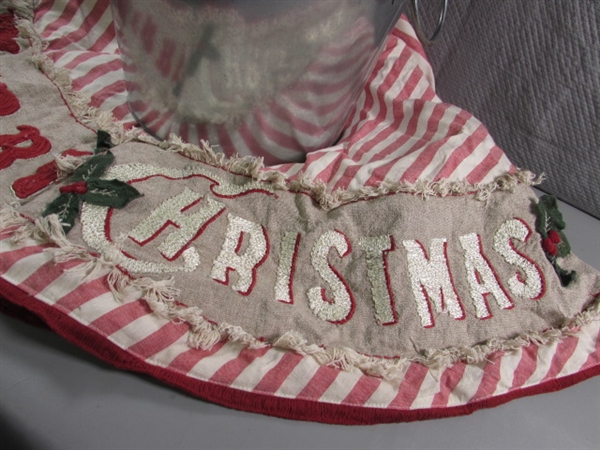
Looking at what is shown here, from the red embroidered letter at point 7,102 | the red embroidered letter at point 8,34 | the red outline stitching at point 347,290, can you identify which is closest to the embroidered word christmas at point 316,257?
the red outline stitching at point 347,290

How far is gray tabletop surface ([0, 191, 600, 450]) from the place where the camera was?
1.34 ft

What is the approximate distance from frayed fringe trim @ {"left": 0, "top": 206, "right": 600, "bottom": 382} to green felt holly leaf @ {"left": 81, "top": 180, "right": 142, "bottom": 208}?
0.15 ft

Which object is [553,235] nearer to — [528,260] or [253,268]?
[528,260]

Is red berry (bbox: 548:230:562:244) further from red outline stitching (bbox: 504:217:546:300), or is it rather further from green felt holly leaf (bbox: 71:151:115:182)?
green felt holly leaf (bbox: 71:151:115:182)

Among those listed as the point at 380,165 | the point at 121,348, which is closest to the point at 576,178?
the point at 380,165

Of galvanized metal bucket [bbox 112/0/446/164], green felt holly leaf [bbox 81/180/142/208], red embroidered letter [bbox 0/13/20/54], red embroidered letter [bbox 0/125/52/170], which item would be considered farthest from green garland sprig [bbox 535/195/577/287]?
red embroidered letter [bbox 0/13/20/54]

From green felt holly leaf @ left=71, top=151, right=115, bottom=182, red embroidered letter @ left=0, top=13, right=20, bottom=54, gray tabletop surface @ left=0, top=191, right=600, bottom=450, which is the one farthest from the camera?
red embroidered letter @ left=0, top=13, right=20, bottom=54

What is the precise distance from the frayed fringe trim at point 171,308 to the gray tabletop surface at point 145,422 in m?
0.05

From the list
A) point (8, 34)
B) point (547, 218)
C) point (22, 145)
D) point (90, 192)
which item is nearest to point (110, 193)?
point (90, 192)

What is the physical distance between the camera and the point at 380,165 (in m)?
0.62

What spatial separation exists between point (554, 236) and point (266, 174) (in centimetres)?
33

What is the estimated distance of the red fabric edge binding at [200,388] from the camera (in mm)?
425

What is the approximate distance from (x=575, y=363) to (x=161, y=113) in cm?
51

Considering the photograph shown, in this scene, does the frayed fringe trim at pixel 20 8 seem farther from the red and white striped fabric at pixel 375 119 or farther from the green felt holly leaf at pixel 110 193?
the green felt holly leaf at pixel 110 193
